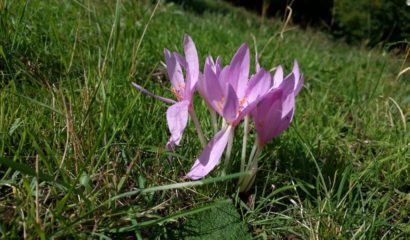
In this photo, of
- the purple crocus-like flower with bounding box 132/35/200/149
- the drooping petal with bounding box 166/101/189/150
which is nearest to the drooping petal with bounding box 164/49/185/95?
the purple crocus-like flower with bounding box 132/35/200/149

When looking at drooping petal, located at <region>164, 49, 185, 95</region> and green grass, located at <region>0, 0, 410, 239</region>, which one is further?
drooping petal, located at <region>164, 49, 185, 95</region>

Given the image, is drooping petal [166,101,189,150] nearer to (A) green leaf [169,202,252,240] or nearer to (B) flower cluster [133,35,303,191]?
(B) flower cluster [133,35,303,191]

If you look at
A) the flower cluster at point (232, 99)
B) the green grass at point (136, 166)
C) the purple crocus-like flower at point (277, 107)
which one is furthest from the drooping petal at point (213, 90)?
the green grass at point (136, 166)

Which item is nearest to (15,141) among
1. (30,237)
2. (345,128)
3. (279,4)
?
(30,237)

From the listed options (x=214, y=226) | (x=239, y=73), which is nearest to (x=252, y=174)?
(x=214, y=226)

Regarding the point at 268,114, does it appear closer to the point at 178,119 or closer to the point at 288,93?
the point at 288,93

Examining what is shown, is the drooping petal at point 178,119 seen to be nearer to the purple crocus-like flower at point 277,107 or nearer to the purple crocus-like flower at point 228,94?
the purple crocus-like flower at point 228,94
